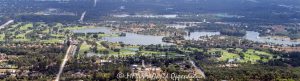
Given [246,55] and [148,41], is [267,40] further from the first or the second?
[148,41]

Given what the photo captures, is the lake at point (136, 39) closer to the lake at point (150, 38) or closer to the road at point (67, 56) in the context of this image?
the lake at point (150, 38)

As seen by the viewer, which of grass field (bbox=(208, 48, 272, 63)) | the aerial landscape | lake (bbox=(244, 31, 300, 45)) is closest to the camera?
the aerial landscape

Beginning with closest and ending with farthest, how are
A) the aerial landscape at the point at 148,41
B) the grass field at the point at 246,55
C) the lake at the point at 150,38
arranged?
the aerial landscape at the point at 148,41 < the grass field at the point at 246,55 < the lake at the point at 150,38

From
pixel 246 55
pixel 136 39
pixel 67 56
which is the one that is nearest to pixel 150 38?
pixel 136 39

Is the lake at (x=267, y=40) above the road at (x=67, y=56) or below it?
below

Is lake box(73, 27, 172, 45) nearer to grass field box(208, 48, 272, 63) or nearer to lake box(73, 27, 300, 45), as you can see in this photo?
lake box(73, 27, 300, 45)

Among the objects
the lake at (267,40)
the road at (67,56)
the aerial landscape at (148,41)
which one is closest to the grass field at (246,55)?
the aerial landscape at (148,41)

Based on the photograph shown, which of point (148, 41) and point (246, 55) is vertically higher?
point (246, 55)

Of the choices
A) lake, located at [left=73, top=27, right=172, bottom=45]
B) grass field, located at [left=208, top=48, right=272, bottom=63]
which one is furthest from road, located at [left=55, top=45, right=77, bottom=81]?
grass field, located at [left=208, top=48, right=272, bottom=63]

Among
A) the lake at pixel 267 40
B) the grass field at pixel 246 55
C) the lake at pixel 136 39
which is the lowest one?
the lake at pixel 267 40
